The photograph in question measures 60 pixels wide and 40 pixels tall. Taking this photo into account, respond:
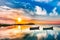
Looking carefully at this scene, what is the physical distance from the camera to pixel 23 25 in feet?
4.91

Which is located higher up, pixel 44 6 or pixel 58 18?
pixel 44 6

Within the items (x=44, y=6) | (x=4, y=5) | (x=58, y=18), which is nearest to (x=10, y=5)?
(x=4, y=5)

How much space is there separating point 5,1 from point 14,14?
0.59ft

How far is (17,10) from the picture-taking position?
1505 millimetres

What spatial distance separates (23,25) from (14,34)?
14cm

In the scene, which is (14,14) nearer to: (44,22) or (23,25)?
(23,25)

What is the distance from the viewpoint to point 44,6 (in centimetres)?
153

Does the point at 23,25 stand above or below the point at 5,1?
below

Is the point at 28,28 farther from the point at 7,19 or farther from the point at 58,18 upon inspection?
the point at 58,18

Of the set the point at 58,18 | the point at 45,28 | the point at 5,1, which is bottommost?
the point at 45,28

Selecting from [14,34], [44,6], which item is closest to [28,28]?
[14,34]

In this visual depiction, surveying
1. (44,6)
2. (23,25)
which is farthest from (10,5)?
(44,6)

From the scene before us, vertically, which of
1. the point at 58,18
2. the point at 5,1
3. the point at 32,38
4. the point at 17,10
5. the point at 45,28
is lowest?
the point at 32,38

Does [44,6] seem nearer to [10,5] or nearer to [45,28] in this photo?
[45,28]
